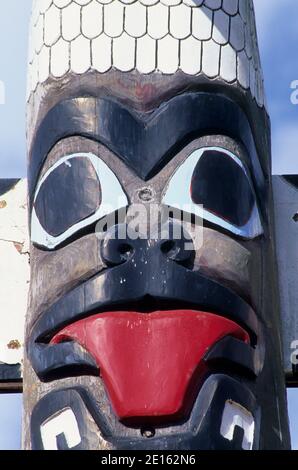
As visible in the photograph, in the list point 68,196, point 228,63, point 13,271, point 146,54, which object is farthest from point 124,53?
point 13,271

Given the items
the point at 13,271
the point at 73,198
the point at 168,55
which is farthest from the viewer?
the point at 13,271

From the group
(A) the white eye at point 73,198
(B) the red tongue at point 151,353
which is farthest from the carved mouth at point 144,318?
(A) the white eye at point 73,198

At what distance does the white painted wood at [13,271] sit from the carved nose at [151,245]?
123 centimetres

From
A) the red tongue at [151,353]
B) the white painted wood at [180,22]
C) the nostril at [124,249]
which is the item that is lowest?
the red tongue at [151,353]

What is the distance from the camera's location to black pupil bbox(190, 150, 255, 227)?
856 centimetres

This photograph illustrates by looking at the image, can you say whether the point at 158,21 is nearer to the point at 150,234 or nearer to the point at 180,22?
the point at 180,22

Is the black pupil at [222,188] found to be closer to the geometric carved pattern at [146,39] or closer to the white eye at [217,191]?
the white eye at [217,191]

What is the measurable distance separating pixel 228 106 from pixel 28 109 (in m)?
1.06

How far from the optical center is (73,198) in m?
8.59

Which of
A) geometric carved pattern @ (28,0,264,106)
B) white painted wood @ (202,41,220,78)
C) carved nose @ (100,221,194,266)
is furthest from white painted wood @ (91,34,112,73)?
carved nose @ (100,221,194,266)

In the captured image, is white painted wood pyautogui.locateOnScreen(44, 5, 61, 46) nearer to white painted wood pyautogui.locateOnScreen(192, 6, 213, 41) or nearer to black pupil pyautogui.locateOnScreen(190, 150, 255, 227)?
white painted wood pyautogui.locateOnScreen(192, 6, 213, 41)

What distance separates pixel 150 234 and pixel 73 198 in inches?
18.5

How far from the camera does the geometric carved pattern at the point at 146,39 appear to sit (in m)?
8.91

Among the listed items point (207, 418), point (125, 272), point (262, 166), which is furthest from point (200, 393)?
point (262, 166)
